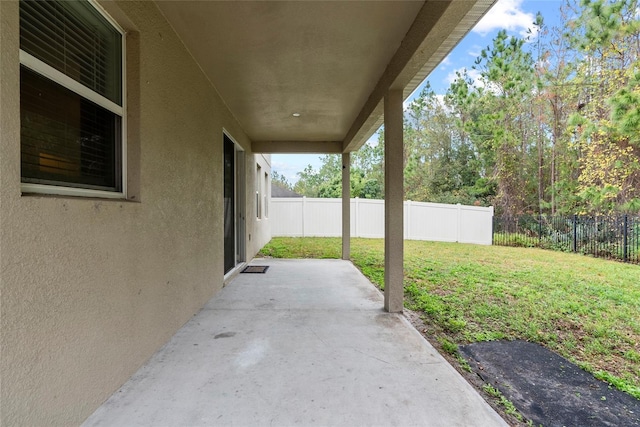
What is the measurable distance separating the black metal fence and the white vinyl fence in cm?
164

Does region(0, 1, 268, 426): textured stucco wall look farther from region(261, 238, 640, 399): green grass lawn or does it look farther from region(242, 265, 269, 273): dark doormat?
region(261, 238, 640, 399): green grass lawn

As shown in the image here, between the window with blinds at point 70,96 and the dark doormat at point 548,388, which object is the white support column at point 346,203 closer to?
the dark doormat at point 548,388

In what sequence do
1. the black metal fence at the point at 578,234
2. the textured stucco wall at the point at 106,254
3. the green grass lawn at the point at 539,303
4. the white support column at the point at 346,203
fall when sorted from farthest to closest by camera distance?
the black metal fence at the point at 578,234
the white support column at the point at 346,203
the green grass lawn at the point at 539,303
the textured stucco wall at the point at 106,254

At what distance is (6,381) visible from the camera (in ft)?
4.28

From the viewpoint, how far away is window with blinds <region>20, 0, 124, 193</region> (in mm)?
1563

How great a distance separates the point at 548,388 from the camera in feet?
7.51

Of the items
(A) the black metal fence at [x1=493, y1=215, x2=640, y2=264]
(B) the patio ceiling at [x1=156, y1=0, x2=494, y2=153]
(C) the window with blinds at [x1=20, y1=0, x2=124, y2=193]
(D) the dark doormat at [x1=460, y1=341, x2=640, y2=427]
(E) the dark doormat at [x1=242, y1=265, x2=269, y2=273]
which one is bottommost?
(D) the dark doormat at [x1=460, y1=341, x2=640, y2=427]

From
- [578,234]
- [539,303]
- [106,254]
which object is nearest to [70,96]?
[106,254]

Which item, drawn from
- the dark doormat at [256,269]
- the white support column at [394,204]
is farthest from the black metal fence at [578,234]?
the dark doormat at [256,269]

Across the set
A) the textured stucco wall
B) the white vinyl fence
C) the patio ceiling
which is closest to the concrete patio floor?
the textured stucco wall

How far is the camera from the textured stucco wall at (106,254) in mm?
1345

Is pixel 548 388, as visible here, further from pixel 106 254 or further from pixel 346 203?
pixel 346 203

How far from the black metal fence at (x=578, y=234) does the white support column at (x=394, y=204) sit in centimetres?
806

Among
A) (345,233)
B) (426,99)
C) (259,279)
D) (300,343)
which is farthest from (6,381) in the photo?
(426,99)
